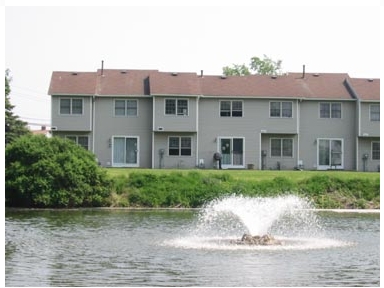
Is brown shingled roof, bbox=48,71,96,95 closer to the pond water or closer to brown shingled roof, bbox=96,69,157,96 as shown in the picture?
brown shingled roof, bbox=96,69,157,96

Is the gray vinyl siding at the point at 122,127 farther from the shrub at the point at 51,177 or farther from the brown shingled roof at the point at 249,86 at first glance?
the shrub at the point at 51,177

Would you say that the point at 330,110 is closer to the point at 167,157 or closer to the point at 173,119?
the point at 173,119

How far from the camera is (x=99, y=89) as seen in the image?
50.5 metres

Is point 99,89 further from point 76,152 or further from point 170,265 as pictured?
point 170,265

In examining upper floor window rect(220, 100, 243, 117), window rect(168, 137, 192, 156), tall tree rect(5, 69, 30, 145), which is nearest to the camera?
window rect(168, 137, 192, 156)

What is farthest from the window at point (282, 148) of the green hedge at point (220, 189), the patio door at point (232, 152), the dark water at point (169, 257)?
the dark water at point (169, 257)

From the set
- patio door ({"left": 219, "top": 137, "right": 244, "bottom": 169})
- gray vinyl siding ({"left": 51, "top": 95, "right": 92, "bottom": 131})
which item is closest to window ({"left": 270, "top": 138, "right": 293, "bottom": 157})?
patio door ({"left": 219, "top": 137, "right": 244, "bottom": 169})

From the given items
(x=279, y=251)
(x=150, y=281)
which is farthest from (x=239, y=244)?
(x=150, y=281)

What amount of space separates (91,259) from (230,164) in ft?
102

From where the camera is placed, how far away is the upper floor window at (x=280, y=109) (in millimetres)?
50500

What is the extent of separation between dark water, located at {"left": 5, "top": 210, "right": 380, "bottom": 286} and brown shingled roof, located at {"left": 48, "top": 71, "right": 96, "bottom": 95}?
2134 cm

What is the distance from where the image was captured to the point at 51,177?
116ft

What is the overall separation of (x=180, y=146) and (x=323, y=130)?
8565 mm

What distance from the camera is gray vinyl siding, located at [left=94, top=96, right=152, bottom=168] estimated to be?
164ft
